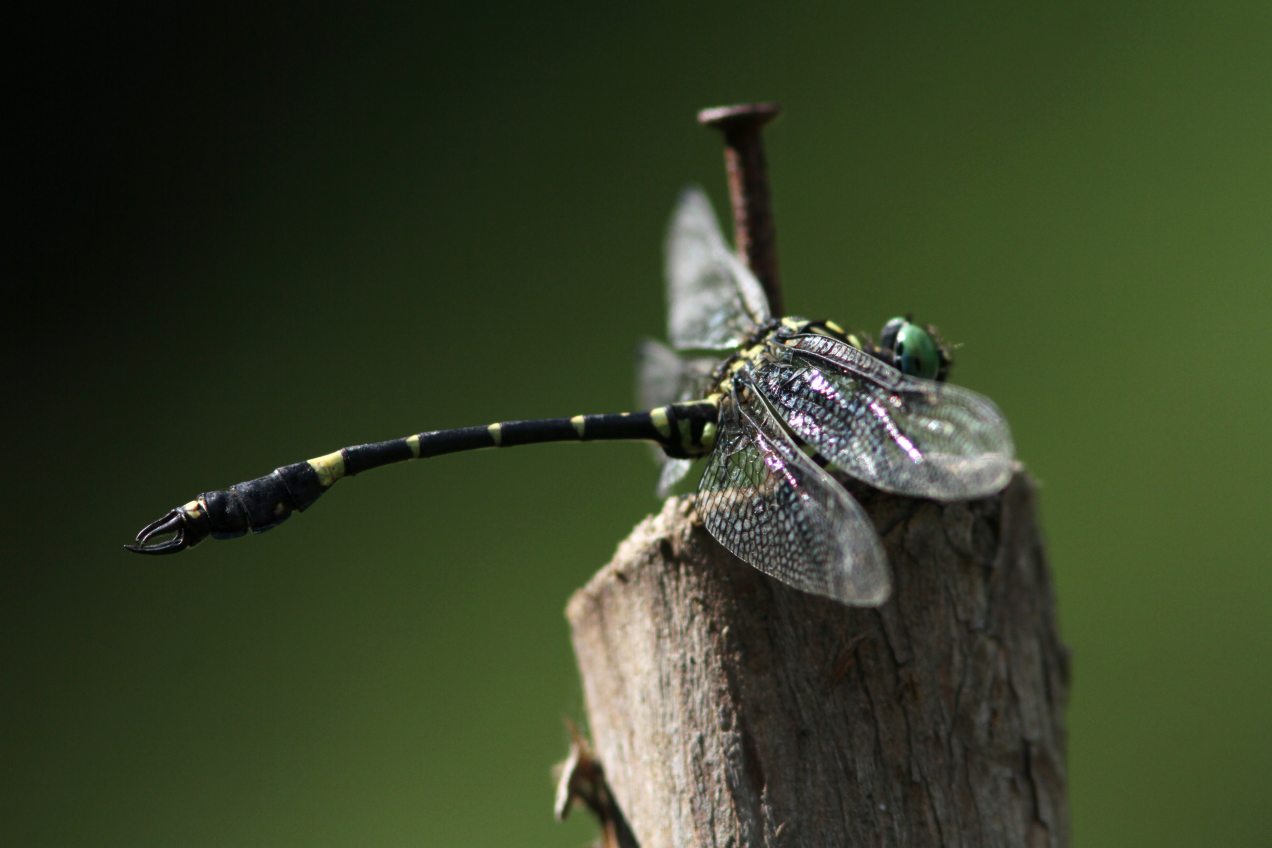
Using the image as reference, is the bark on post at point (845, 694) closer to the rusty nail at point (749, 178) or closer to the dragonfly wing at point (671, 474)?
the dragonfly wing at point (671, 474)

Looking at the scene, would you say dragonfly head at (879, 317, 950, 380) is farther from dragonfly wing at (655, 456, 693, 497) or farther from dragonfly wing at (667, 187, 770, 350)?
dragonfly wing at (655, 456, 693, 497)

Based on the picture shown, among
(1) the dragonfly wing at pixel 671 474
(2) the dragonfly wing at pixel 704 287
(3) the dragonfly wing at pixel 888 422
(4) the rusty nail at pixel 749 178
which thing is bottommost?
(1) the dragonfly wing at pixel 671 474

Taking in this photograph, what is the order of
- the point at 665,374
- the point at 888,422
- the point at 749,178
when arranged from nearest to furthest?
the point at 888,422
the point at 749,178
the point at 665,374

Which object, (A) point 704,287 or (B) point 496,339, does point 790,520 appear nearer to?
(A) point 704,287

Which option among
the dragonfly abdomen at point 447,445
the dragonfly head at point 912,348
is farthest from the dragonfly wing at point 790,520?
the dragonfly head at point 912,348

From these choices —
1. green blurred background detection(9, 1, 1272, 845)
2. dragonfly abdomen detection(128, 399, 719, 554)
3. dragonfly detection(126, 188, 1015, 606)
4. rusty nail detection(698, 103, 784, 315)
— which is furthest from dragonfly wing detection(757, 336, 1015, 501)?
green blurred background detection(9, 1, 1272, 845)

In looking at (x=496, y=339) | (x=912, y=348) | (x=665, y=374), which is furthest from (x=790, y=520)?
(x=496, y=339)

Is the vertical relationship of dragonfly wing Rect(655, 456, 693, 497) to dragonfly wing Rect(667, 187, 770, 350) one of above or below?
below
